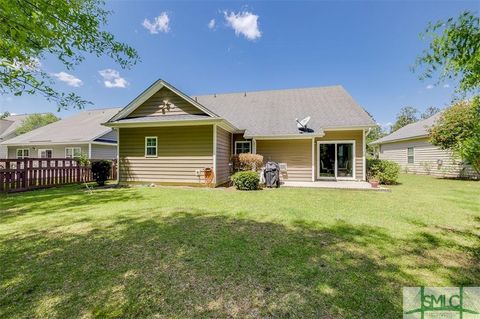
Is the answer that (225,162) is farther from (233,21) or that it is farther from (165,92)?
(233,21)

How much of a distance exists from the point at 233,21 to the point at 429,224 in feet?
45.3

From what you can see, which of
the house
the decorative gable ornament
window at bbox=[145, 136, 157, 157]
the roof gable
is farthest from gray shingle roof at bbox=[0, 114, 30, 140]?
the house

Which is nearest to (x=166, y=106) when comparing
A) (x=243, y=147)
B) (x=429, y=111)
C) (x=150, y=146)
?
(x=150, y=146)

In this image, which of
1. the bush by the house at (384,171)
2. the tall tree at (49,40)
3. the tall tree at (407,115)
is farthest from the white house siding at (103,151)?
the tall tree at (407,115)

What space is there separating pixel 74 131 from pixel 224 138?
16.6m

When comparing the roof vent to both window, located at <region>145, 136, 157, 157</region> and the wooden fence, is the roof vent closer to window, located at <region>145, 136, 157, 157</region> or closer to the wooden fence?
window, located at <region>145, 136, 157, 157</region>

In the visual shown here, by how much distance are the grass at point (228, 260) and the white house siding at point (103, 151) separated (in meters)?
13.8

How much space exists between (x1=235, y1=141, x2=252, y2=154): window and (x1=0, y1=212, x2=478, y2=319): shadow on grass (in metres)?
9.25

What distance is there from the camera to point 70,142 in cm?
1823

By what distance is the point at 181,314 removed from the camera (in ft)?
6.89

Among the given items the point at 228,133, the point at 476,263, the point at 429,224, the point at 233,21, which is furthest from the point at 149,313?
the point at 233,21

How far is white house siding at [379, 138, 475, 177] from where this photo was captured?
Answer: 1582 centimetres

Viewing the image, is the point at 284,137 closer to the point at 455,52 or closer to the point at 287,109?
the point at 287,109

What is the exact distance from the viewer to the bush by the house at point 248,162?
38.4 ft
